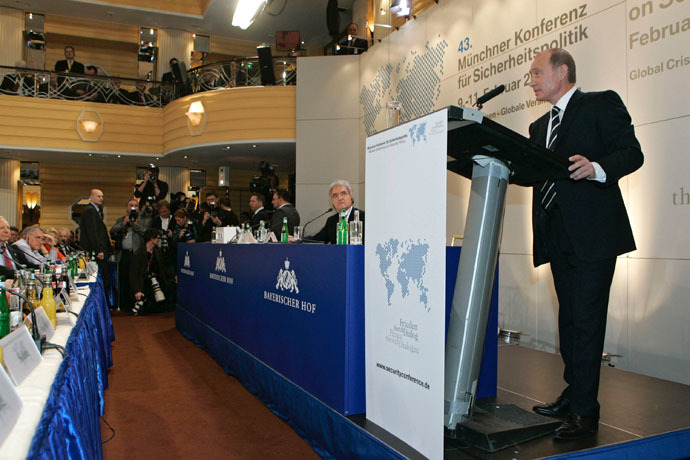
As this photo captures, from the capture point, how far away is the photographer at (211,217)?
776 centimetres

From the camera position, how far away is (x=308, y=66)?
908 centimetres

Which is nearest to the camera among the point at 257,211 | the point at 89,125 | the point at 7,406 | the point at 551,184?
the point at 7,406

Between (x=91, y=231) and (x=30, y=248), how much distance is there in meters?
2.10

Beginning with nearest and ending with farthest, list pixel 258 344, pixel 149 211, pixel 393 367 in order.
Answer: pixel 393 367
pixel 258 344
pixel 149 211

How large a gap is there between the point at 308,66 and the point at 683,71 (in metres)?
6.52

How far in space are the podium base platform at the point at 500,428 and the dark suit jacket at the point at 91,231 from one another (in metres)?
6.46

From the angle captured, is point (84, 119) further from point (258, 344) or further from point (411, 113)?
point (258, 344)

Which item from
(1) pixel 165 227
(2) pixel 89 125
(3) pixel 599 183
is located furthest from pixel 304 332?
(2) pixel 89 125

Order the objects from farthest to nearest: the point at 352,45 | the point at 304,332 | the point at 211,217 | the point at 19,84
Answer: the point at 19,84, the point at 352,45, the point at 211,217, the point at 304,332

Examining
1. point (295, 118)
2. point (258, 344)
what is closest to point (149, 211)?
point (295, 118)

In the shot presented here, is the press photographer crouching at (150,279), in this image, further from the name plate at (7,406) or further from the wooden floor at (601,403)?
the name plate at (7,406)

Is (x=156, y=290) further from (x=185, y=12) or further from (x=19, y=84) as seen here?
(x=185, y=12)

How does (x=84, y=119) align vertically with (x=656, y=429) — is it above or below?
above

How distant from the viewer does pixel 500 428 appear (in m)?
1.84
